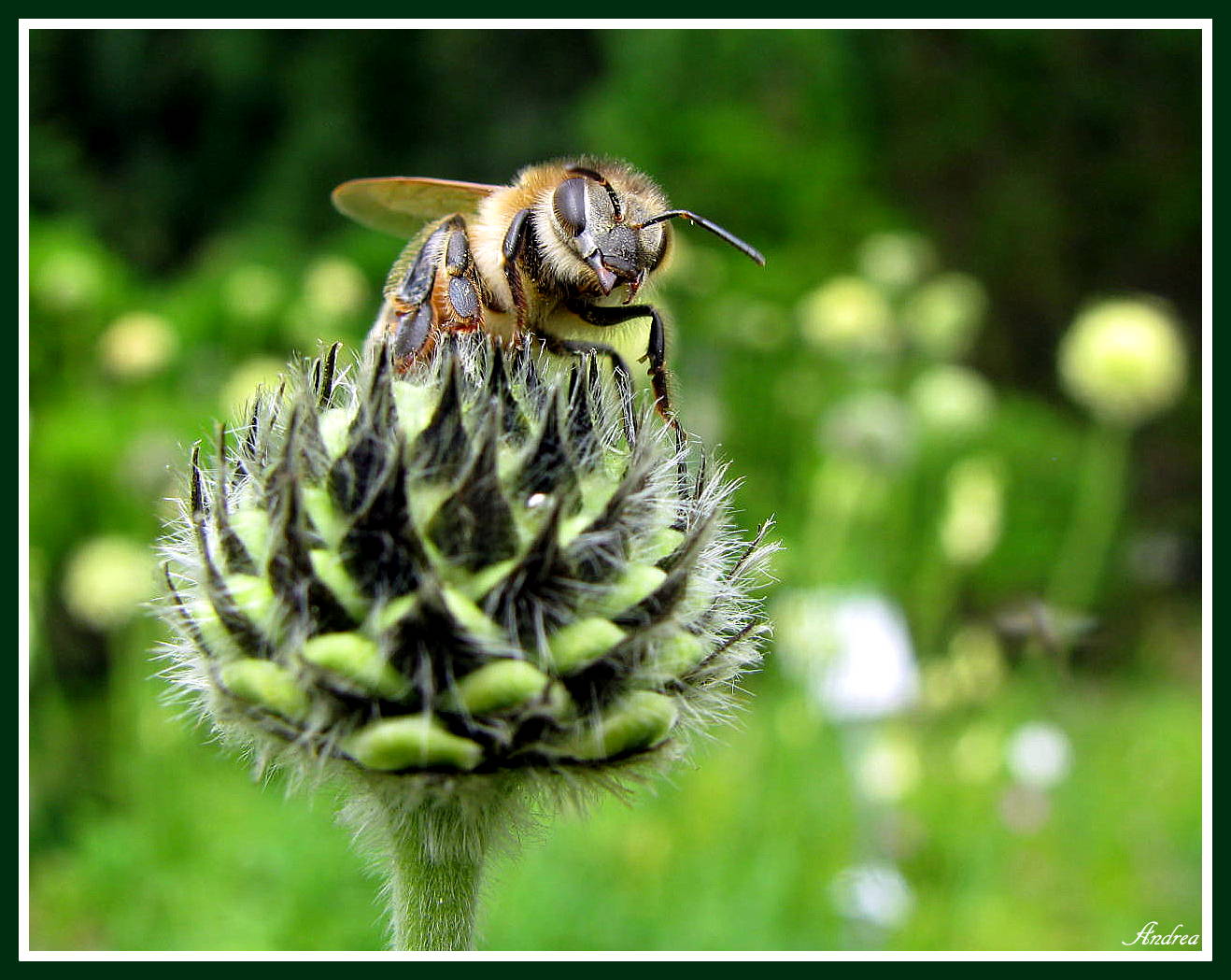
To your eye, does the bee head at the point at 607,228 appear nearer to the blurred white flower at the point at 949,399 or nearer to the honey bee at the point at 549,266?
the honey bee at the point at 549,266

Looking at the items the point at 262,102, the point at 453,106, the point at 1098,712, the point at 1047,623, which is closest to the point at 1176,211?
the point at 1098,712

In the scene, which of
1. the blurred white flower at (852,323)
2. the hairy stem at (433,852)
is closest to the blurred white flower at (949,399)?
the blurred white flower at (852,323)

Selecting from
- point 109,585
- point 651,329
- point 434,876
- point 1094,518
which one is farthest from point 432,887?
point 1094,518

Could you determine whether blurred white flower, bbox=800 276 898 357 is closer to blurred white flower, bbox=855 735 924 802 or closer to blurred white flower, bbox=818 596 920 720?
blurred white flower, bbox=818 596 920 720

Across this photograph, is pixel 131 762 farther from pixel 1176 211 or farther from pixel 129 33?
pixel 1176 211

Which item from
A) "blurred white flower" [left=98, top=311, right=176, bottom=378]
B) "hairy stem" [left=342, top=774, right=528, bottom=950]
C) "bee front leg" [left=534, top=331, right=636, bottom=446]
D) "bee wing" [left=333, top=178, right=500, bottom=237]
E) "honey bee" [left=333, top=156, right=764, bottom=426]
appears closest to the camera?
"hairy stem" [left=342, top=774, right=528, bottom=950]

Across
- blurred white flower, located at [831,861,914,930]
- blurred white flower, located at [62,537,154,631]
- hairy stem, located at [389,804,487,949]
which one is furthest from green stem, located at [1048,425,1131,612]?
hairy stem, located at [389,804,487,949]

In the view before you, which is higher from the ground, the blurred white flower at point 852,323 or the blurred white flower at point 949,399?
the blurred white flower at point 852,323
